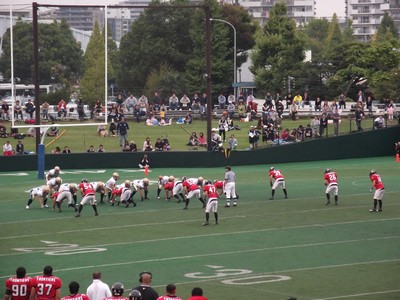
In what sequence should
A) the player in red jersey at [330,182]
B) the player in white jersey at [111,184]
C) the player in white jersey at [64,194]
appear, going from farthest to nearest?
the player in white jersey at [111,184], the player in red jersey at [330,182], the player in white jersey at [64,194]

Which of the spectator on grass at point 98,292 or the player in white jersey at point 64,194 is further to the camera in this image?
the player in white jersey at point 64,194

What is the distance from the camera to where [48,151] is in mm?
50375

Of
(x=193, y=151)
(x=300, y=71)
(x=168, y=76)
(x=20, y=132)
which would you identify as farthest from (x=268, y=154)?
(x=300, y=71)

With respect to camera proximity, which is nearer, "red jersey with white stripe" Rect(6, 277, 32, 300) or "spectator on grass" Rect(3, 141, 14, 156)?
"red jersey with white stripe" Rect(6, 277, 32, 300)

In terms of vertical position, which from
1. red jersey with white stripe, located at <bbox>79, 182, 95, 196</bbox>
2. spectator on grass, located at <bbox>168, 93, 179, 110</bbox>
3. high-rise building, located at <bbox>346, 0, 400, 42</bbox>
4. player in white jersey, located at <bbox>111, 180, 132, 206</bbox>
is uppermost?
high-rise building, located at <bbox>346, 0, 400, 42</bbox>

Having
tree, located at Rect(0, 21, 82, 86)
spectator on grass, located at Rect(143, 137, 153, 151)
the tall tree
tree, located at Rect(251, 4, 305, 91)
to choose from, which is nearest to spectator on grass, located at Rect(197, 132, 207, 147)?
spectator on grass, located at Rect(143, 137, 153, 151)

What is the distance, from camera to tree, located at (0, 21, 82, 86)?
169ft

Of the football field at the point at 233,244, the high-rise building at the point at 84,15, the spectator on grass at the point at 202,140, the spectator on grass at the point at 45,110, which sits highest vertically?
the high-rise building at the point at 84,15

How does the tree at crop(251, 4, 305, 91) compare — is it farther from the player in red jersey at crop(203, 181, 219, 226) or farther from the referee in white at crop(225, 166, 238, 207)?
the player in red jersey at crop(203, 181, 219, 226)

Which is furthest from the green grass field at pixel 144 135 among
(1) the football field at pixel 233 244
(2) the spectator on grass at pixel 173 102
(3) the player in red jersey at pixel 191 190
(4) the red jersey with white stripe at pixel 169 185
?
(3) the player in red jersey at pixel 191 190

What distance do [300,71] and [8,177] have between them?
102ft

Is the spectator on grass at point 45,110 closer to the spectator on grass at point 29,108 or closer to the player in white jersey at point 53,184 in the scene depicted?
the spectator on grass at point 29,108

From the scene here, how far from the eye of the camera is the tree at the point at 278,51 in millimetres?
71125

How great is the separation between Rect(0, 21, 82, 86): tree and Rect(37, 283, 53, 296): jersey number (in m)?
29.8
